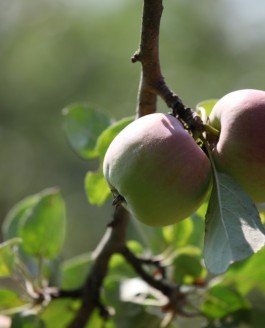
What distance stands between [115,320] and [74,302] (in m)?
0.07

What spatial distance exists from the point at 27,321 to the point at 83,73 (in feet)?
14.9

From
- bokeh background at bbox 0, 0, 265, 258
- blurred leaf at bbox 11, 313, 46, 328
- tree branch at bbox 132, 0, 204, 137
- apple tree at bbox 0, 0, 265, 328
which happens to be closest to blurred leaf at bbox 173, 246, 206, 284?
apple tree at bbox 0, 0, 265, 328

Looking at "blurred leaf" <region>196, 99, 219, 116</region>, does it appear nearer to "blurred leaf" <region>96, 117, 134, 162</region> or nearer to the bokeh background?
"blurred leaf" <region>96, 117, 134, 162</region>

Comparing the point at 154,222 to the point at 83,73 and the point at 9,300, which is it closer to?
the point at 9,300

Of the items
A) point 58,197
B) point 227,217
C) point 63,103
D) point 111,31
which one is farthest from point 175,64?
point 227,217

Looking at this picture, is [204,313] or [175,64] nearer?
[204,313]

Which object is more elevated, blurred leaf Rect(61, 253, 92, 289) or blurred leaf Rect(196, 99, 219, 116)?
blurred leaf Rect(196, 99, 219, 116)

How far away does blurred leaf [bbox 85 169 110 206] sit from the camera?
1.01 meters

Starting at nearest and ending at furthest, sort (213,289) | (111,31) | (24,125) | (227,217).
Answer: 1. (227,217)
2. (213,289)
3. (111,31)
4. (24,125)

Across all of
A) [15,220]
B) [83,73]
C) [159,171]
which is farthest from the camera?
[83,73]

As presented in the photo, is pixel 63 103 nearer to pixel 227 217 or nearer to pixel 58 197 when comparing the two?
pixel 58 197

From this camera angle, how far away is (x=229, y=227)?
772 mm

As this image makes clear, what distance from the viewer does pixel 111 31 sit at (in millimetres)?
5230

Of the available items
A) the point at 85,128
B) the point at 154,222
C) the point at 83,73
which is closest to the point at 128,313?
the point at 85,128
